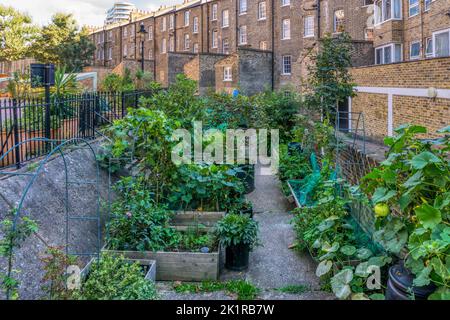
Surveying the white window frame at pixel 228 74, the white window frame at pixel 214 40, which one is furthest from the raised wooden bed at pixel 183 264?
the white window frame at pixel 214 40

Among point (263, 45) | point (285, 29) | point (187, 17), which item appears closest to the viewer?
point (285, 29)

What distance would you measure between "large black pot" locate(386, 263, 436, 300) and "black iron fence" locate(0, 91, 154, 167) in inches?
232

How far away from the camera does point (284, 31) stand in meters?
35.5

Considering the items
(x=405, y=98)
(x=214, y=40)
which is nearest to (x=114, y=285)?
(x=405, y=98)

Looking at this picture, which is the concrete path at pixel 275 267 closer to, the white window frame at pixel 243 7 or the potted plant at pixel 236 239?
the potted plant at pixel 236 239

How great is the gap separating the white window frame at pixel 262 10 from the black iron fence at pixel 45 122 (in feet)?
90.1

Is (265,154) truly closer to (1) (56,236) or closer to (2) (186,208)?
(2) (186,208)

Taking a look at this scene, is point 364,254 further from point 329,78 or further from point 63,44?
point 63,44

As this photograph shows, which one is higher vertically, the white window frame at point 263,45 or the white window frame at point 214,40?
the white window frame at point 214,40

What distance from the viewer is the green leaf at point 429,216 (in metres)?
3.91

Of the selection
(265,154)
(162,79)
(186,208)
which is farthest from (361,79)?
(162,79)

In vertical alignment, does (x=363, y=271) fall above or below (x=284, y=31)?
below

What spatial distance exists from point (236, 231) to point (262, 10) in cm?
3384

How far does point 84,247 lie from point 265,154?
9.00m
